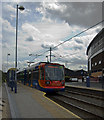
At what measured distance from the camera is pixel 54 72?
676 inches

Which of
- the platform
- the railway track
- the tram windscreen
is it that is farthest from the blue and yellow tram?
the platform

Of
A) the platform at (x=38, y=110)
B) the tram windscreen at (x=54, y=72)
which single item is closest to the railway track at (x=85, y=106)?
the platform at (x=38, y=110)

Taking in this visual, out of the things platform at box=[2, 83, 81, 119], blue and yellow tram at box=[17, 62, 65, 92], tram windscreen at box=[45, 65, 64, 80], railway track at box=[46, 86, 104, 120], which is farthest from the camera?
tram windscreen at box=[45, 65, 64, 80]

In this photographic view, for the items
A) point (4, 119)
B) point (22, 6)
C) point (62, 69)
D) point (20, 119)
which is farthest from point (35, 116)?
point (22, 6)

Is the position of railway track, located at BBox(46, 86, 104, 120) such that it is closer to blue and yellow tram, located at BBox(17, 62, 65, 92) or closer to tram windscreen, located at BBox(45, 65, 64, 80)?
blue and yellow tram, located at BBox(17, 62, 65, 92)

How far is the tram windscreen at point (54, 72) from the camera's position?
1683cm

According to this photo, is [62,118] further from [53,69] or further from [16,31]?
Answer: [16,31]

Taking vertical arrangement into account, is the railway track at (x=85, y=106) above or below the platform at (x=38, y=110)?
below

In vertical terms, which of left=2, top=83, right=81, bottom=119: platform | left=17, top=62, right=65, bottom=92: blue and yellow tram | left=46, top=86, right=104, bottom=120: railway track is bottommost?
left=46, top=86, right=104, bottom=120: railway track

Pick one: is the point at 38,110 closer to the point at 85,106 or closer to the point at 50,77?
the point at 85,106

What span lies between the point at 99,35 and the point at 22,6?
149 ft

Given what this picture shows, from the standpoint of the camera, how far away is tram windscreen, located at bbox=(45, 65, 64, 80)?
16.8m

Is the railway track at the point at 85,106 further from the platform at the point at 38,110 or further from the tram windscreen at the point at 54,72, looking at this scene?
the tram windscreen at the point at 54,72

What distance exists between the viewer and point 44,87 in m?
16.7
